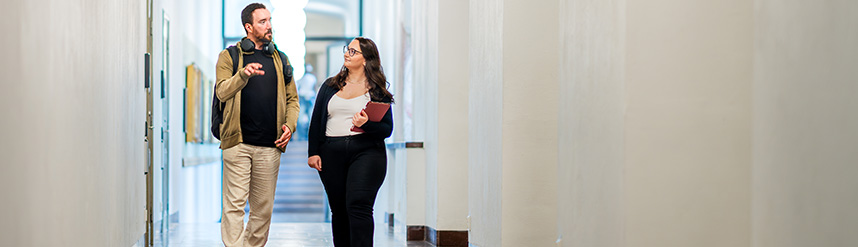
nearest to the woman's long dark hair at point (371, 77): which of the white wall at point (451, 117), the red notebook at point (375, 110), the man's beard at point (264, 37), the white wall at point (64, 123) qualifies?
the red notebook at point (375, 110)

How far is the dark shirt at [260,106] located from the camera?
195 inches

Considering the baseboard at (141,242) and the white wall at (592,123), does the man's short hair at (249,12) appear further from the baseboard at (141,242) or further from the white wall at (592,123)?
the white wall at (592,123)

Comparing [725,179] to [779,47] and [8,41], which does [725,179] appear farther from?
[8,41]

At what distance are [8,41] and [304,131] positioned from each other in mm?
14051

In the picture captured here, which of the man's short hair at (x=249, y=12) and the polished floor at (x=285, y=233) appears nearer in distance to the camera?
the man's short hair at (x=249, y=12)

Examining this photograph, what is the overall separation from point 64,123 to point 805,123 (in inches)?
95.0

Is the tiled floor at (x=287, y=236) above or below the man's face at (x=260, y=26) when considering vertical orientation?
→ below

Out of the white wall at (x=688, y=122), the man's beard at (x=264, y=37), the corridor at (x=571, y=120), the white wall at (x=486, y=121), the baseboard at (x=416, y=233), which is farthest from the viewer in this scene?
the baseboard at (x=416, y=233)

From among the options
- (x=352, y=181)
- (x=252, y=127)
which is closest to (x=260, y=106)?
(x=252, y=127)

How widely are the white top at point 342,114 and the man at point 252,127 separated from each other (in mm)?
391

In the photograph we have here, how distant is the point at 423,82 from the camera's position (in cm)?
745

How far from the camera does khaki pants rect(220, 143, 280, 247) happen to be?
16.1ft

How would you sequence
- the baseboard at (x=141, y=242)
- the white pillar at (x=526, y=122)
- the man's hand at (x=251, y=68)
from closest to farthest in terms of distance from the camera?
the white pillar at (x=526, y=122)
the man's hand at (x=251, y=68)
the baseboard at (x=141, y=242)

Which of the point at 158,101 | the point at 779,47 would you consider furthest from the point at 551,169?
the point at 158,101
